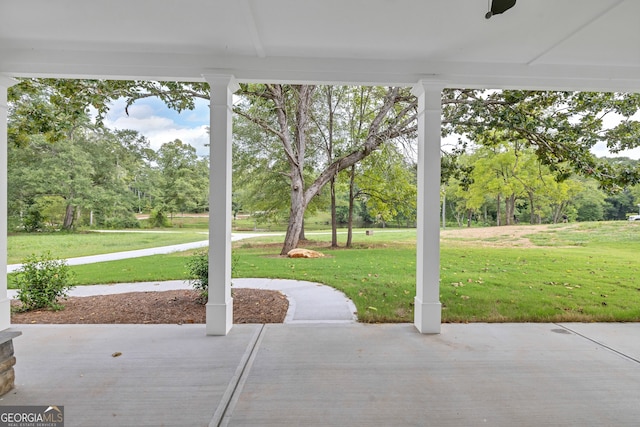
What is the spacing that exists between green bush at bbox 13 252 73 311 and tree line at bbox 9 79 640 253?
2447mm

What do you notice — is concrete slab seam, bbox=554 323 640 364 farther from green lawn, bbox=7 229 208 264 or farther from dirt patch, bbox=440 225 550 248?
green lawn, bbox=7 229 208 264

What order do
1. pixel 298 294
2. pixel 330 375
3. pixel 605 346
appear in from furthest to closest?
pixel 298 294, pixel 605 346, pixel 330 375

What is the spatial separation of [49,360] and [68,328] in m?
0.88

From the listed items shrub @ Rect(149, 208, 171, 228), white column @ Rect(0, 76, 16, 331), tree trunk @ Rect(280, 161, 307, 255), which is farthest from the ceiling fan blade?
shrub @ Rect(149, 208, 171, 228)

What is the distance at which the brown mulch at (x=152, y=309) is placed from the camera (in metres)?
3.71

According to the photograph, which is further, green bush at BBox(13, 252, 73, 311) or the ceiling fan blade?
green bush at BBox(13, 252, 73, 311)

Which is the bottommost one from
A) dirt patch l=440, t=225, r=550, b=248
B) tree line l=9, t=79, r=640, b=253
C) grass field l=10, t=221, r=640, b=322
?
grass field l=10, t=221, r=640, b=322

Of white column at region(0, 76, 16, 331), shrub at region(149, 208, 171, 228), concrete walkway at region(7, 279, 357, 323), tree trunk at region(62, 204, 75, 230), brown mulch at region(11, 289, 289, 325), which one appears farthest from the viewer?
shrub at region(149, 208, 171, 228)

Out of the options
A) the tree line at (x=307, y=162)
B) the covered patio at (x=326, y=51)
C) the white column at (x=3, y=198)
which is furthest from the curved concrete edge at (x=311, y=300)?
the white column at (x=3, y=198)

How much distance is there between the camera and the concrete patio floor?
6.31 feet

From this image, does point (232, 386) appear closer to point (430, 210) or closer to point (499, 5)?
point (430, 210)

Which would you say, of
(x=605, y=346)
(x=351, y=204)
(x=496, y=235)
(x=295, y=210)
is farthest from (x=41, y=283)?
(x=496, y=235)

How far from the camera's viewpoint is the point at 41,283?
397 centimetres

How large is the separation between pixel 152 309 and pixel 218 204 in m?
1.87
